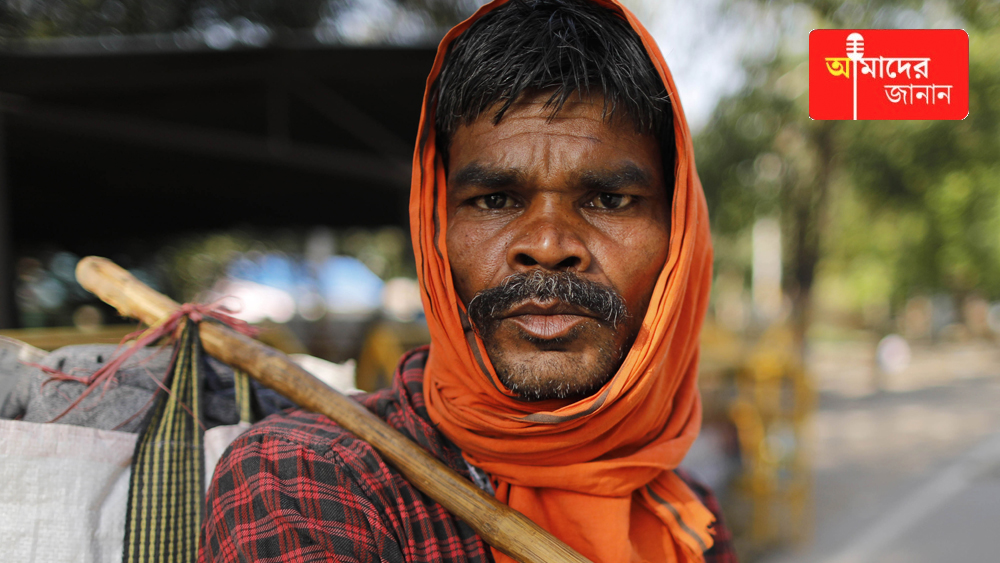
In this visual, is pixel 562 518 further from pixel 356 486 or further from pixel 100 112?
pixel 100 112

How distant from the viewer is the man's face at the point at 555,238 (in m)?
1.15

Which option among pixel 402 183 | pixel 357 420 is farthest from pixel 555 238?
pixel 402 183

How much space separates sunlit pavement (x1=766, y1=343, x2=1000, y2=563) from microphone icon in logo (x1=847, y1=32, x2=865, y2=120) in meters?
4.25

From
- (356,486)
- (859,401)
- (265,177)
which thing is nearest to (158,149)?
(265,177)

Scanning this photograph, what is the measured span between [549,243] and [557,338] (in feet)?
0.58

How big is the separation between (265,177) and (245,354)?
6.54 m

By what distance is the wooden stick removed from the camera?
3.52 ft

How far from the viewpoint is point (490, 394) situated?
1.17 metres

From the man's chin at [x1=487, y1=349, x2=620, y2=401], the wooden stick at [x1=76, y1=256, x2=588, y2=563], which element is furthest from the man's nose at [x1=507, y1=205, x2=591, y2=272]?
the wooden stick at [x1=76, y1=256, x2=588, y2=563]

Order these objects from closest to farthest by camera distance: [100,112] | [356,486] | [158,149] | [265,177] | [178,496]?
[356,486] → [178,496] → [100,112] → [158,149] → [265,177]

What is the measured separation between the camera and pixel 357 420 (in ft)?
3.94

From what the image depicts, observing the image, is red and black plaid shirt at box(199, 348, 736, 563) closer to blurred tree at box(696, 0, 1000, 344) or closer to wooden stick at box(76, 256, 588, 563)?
wooden stick at box(76, 256, 588, 563)

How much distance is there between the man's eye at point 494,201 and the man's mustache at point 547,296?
0.18 m

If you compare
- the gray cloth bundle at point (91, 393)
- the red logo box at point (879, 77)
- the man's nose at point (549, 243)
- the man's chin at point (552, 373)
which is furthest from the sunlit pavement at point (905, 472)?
the gray cloth bundle at point (91, 393)
